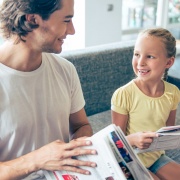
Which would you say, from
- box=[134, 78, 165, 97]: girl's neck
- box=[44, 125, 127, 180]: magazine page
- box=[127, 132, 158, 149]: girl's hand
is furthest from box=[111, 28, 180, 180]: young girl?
box=[44, 125, 127, 180]: magazine page

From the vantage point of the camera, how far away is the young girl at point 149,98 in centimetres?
135

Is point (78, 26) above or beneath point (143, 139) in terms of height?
above

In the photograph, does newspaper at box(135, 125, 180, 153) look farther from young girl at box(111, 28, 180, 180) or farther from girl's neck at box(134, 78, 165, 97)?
girl's neck at box(134, 78, 165, 97)

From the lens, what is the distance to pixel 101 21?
3678mm

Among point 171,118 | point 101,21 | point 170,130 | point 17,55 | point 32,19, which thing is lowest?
point 171,118

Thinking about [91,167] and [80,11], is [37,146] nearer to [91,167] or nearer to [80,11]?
[91,167]

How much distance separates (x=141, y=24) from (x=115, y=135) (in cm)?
385

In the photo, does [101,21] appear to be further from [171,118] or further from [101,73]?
[171,118]

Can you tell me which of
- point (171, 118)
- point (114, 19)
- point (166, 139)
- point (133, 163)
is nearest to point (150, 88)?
point (171, 118)

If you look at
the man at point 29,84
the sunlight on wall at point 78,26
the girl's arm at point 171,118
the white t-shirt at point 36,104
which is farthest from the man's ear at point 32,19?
the sunlight on wall at point 78,26

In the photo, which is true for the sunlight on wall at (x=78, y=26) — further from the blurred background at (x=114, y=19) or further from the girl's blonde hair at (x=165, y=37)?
the girl's blonde hair at (x=165, y=37)

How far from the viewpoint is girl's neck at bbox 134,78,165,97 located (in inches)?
55.0

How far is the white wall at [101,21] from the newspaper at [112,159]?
9.11ft

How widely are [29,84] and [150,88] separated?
0.61 metres
